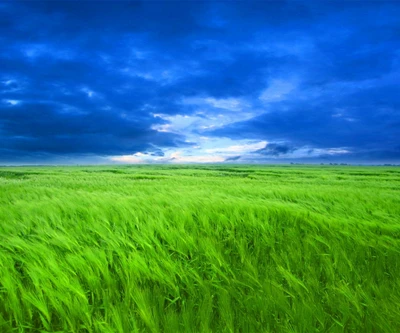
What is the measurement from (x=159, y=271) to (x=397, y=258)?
3080 millimetres

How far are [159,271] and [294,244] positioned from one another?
2.03 meters

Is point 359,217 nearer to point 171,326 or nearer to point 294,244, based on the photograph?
point 294,244

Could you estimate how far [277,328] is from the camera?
1.72m

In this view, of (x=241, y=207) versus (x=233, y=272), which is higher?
(x=241, y=207)

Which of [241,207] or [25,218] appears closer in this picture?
[25,218]

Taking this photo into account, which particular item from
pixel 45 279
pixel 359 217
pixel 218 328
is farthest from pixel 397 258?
pixel 45 279

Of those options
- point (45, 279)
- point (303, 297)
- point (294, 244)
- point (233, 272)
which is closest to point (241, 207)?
point (294, 244)

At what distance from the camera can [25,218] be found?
3.65m

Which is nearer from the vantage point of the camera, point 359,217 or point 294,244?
point 294,244

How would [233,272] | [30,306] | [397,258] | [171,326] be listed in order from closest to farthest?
[171,326]
[30,306]
[233,272]
[397,258]

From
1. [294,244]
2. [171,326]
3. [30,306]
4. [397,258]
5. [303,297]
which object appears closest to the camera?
[171,326]

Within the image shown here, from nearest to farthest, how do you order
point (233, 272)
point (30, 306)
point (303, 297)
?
1. point (30, 306)
2. point (303, 297)
3. point (233, 272)

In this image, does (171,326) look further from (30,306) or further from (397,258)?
(397,258)

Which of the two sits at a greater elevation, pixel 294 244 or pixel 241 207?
pixel 241 207
